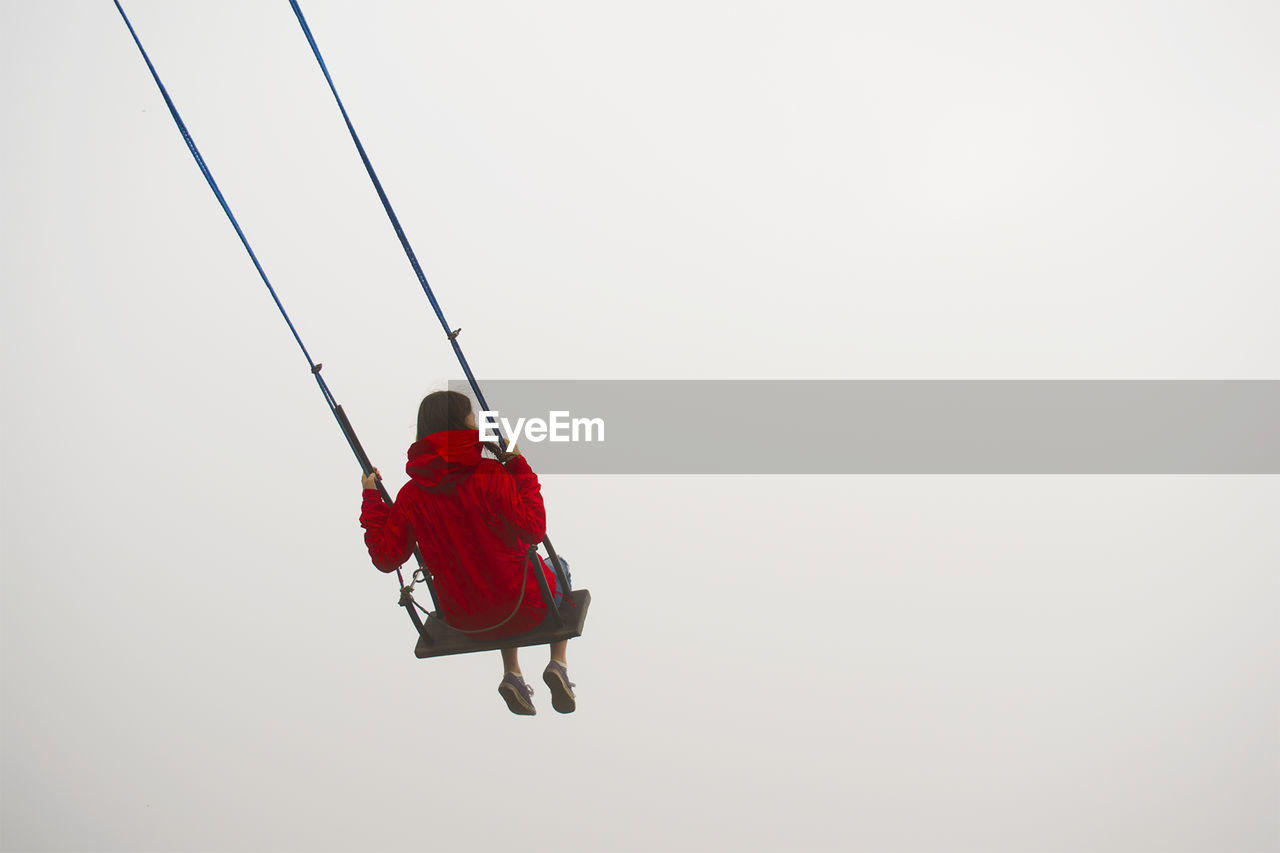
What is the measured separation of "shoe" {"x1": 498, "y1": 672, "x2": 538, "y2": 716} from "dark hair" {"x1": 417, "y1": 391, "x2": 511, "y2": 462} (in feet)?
1.97

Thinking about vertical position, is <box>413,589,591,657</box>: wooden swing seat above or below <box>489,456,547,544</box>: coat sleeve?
below

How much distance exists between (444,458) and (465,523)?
0.17m

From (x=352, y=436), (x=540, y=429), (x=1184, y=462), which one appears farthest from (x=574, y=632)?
(x=1184, y=462)

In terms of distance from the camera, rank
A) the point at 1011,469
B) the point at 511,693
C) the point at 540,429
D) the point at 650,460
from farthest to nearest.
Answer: the point at 1011,469 < the point at 650,460 < the point at 540,429 < the point at 511,693

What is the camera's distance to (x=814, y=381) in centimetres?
341

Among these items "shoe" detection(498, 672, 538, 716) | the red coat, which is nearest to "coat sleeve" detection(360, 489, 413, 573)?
the red coat

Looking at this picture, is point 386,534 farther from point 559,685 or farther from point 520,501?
point 559,685

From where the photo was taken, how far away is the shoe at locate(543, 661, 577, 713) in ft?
7.39

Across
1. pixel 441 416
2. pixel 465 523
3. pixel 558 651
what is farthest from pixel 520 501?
pixel 558 651

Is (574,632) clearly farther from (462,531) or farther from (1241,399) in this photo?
(1241,399)

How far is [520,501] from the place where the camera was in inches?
81.4

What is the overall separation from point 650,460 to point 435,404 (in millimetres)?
1358

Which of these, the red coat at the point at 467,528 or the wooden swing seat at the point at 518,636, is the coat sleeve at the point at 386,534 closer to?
the red coat at the point at 467,528

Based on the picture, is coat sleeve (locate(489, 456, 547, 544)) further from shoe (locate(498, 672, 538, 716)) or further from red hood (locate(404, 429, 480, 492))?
shoe (locate(498, 672, 538, 716))
